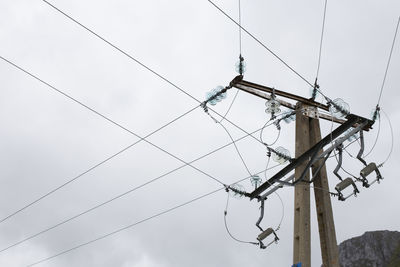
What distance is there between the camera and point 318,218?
9336mm

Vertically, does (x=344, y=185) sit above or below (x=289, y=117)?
below

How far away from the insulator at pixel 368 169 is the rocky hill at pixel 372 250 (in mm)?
157500

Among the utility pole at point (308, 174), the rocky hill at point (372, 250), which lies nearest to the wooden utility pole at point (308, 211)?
the utility pole at point (308, 174)

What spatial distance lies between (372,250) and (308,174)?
16869cm

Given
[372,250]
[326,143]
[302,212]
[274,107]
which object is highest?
[372,250]

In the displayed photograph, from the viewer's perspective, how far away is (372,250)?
16450 centimetres

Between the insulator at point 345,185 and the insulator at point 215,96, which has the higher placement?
the insulator at point 215,96

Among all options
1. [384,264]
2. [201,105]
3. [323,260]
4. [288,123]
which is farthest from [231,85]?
[384,264]

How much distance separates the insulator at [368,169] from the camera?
892 centimetres

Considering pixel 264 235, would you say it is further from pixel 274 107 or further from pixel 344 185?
pixel 274 107

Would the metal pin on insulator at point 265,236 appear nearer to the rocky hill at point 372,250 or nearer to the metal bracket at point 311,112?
the metal bracket at point 311,112

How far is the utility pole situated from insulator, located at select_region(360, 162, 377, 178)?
563 millimetres

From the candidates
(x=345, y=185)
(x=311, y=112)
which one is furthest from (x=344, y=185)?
(x=311, y=112)

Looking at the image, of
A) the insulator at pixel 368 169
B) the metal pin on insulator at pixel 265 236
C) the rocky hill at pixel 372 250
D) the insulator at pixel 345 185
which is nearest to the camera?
the insulator at pixel 368 169
